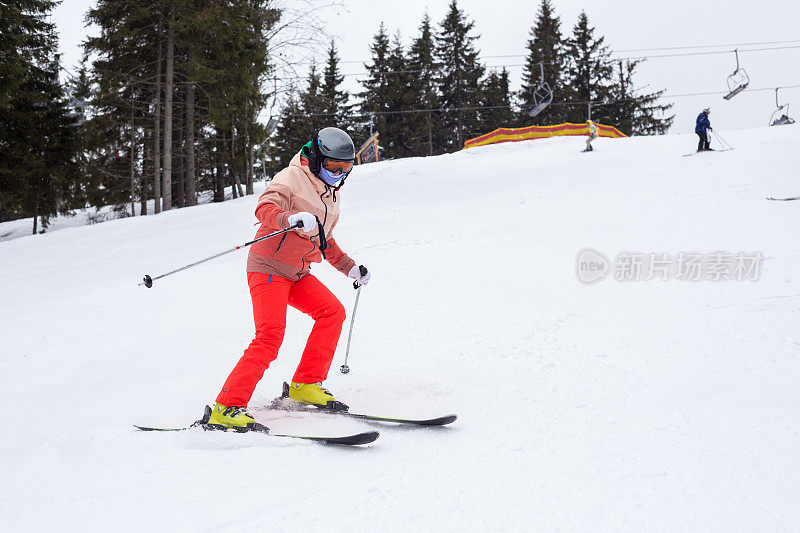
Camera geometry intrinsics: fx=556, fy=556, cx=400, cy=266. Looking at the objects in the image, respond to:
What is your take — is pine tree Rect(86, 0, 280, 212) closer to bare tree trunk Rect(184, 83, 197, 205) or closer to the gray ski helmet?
bare tree trunk Rect(184, 83, 197, 205)

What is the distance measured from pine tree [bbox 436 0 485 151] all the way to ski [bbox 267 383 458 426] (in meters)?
41.1

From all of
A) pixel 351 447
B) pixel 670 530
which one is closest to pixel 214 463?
pixel 351 447

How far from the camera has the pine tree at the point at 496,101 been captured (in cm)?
4459

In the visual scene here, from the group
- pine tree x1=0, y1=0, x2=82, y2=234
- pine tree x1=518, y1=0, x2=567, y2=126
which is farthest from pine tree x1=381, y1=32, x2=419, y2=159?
pine tree x1=0, y1=0, x2=82, y2=234

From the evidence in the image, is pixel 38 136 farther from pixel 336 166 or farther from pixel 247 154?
pixel 336 166

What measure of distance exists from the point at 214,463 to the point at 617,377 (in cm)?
252

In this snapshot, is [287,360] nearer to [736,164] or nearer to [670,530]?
[670,530]

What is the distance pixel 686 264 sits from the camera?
20.5 ft

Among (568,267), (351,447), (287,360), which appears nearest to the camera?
(351,447)

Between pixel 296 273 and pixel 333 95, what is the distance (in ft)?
134

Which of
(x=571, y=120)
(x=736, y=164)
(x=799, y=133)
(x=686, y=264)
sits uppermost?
(x=571, y=120)

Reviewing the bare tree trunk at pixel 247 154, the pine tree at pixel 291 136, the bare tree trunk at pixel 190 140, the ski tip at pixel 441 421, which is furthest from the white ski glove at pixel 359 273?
the pine tree at pixel 291 136

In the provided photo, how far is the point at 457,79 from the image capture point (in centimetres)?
4372

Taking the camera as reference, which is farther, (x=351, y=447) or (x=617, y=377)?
(x=617, y=377)
